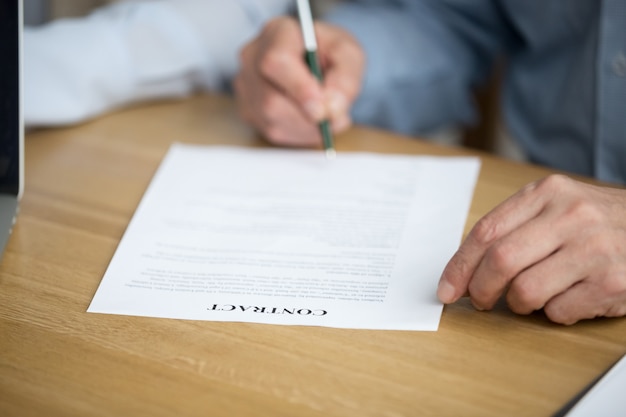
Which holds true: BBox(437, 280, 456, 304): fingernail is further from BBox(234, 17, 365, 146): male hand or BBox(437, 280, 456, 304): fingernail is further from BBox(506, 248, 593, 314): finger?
BBox(234, 17, 365, 146): male hand

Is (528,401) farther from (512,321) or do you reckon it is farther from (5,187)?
(5,187)

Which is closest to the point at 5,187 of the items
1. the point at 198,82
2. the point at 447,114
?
the point at 198,82

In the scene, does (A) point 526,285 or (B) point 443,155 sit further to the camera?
Answer: (B) point 443,155

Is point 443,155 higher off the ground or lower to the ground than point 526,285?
higher

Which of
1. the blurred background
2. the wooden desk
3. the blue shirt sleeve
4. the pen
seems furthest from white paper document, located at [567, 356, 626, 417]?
the blurred background

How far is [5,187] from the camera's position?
81 centimetres

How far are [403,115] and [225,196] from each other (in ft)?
1.40

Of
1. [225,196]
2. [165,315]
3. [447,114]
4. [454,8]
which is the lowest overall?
[165,315]

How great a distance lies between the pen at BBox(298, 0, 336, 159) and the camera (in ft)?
3.07

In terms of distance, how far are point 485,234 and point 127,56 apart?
0.59 metres

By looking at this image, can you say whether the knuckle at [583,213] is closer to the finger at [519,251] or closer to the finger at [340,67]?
the finger at [519,251]

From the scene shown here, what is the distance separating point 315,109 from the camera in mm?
925

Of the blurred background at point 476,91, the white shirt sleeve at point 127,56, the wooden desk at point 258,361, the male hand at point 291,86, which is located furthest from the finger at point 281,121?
the blurred background at point 476,91

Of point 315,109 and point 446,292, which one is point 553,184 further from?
point 315,109
